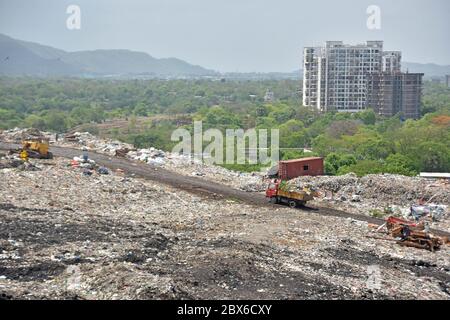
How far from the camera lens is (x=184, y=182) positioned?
1906 cm

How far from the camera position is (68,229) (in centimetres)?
1200

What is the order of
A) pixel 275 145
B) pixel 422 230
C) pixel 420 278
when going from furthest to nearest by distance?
pixel 275 145 < pixel 422 230 < pixel 420 278

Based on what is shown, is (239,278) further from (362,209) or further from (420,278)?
(362,209)

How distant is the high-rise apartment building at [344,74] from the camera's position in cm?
7025

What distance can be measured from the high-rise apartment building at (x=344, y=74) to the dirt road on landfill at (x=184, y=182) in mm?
50294

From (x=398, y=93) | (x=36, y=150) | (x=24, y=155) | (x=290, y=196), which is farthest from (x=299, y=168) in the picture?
(x=398, y=93)

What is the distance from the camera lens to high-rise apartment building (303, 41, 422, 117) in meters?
70.2

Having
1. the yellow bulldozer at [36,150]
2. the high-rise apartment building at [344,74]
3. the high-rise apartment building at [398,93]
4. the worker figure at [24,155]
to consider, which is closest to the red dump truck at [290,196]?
the worker figure at [24,155]

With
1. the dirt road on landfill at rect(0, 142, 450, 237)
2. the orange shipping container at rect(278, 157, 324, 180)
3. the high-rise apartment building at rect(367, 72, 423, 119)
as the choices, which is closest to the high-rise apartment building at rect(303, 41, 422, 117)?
the high-rise apartment building at rect(367, 72, 423, 119)

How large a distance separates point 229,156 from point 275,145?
10021 millimetres

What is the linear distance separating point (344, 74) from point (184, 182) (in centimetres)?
5405

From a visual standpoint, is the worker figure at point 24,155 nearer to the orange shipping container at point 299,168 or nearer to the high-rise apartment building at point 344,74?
the orange shipping container at point 299,168

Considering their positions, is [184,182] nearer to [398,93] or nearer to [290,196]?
[290,196]
